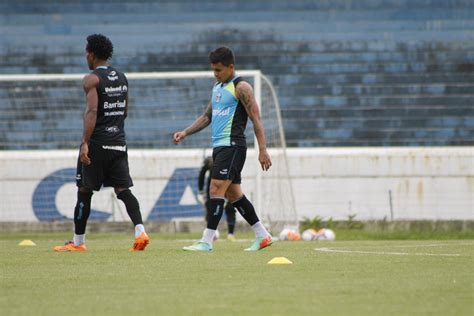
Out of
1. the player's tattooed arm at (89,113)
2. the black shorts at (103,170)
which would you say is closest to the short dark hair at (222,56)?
the player's tattooed arm at (89,113)

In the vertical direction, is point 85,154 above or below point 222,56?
below

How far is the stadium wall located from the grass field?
11106 millimetres

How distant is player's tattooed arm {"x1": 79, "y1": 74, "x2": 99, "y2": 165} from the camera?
1091 cm

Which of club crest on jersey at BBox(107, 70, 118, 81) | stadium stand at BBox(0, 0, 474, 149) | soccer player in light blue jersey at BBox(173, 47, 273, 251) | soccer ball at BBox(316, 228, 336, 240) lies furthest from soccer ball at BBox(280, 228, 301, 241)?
club crest on jersey at BBox(107, 70, 118, 81)

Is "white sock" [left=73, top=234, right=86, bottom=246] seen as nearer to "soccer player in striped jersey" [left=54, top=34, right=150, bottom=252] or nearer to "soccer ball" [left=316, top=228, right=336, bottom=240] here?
"soccer player in striped jersey" [left=54, top=34, right=150, bottom=252]

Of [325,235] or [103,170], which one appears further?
[325,235]

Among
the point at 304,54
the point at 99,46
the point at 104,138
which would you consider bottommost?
the point at 104,138

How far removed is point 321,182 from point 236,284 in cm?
1474

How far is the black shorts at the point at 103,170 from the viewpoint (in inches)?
438

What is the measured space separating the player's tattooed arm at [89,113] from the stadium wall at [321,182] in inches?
419

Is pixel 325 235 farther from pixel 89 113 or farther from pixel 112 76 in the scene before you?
pixel 89 113

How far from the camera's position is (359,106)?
24.4 metres

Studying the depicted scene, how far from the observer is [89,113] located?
1095cm

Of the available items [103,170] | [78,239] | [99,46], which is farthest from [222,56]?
[78,239]
